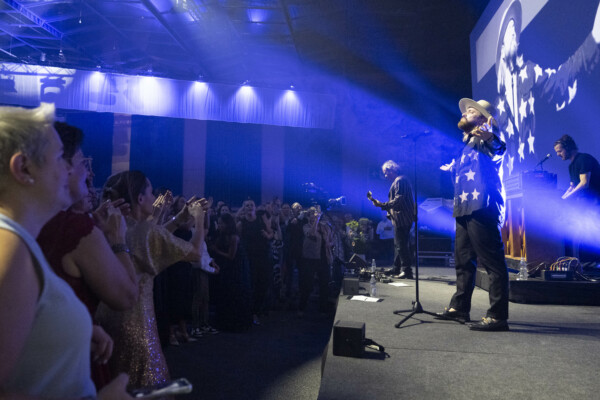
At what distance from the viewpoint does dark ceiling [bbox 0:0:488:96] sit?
9.84m

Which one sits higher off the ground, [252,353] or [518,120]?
[518,120]

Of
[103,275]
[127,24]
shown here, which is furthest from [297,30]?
[103,275]

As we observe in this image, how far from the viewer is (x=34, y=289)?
678 mm

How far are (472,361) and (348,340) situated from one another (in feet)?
2.27

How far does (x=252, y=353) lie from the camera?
4336 millimetres

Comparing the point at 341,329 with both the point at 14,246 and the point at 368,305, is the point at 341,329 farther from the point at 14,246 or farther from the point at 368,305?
the point at 14,246

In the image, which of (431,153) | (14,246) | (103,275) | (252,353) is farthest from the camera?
(431,153)

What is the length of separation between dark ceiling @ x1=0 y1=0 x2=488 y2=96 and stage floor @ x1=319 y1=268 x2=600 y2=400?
816 centimetres

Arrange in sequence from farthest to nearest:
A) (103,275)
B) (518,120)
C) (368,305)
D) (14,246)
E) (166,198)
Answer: (518,120) → (368,305) → (166,198) → (103,275) → (14,246)

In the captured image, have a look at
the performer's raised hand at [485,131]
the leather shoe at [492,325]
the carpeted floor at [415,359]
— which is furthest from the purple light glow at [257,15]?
the leather shoe at [492,325]

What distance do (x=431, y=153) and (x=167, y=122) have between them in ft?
33.6

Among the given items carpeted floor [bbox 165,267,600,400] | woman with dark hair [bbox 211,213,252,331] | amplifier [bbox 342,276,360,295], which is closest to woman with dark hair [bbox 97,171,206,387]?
carpeted floor [bbox 165,267,600,400]

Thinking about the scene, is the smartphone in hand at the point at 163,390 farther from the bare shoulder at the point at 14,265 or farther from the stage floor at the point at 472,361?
the stage floor at the point at 472,361

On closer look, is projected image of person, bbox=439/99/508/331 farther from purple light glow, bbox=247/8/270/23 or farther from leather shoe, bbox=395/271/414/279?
purple light glow, bbox=247/8/270/23
